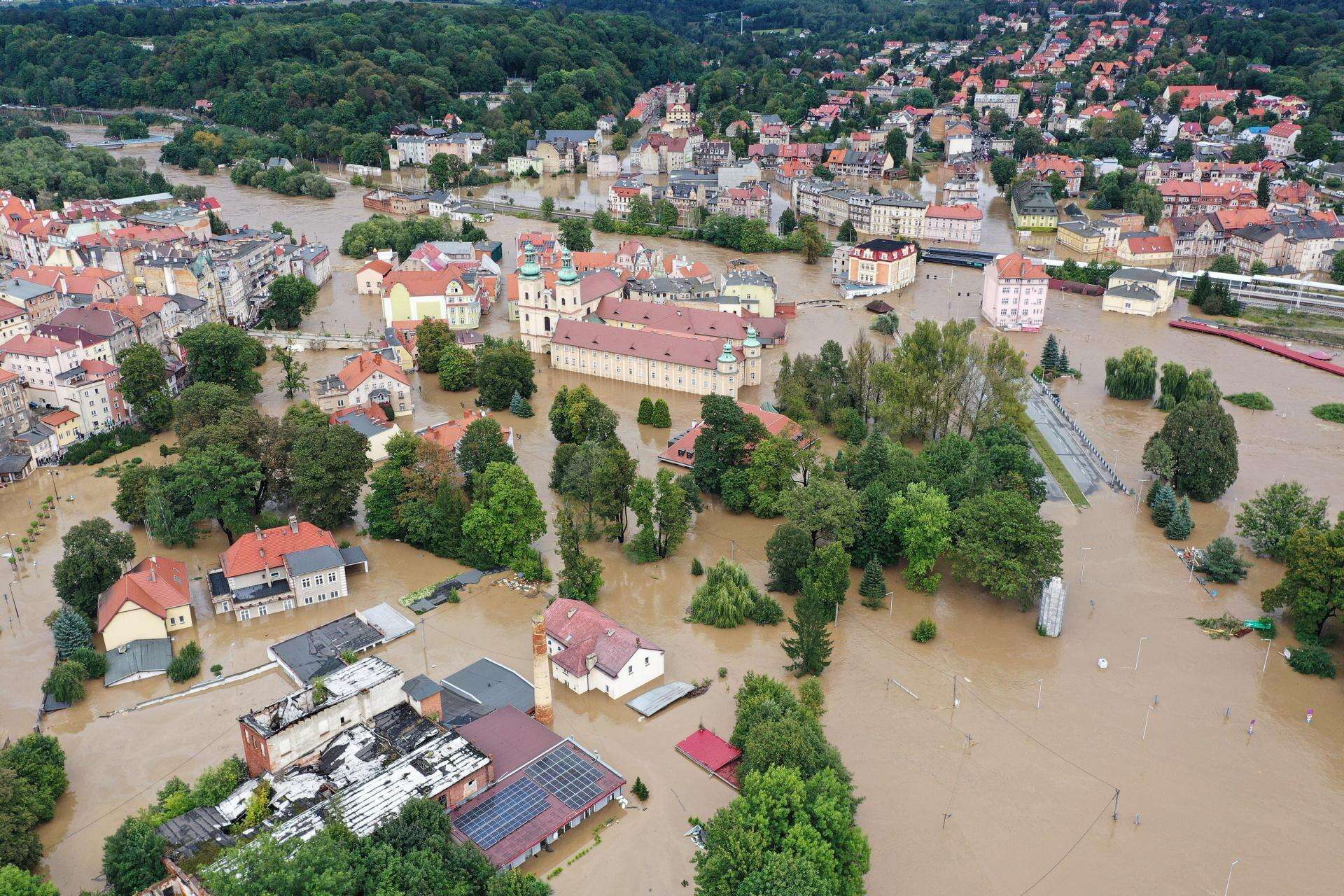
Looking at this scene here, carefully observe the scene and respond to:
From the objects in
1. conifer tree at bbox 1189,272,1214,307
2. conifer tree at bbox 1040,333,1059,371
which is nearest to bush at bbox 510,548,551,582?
conifer tree at bbox 1040,333,1059,371

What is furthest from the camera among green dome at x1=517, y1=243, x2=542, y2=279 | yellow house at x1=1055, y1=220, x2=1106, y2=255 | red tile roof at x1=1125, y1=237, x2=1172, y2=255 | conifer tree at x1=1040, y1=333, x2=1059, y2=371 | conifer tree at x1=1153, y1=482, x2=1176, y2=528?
yellow house at x1=1055, y1=220, x2=1106, y2=255

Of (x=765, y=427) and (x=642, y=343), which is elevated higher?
(x=642, y=343)

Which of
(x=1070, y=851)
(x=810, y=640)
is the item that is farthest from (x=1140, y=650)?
(x=810, y=640)

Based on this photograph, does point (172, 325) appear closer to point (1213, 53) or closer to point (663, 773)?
point (663, 773)

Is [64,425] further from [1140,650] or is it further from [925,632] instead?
[1140,650]

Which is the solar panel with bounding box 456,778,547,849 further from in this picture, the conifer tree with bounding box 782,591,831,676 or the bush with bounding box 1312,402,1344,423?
the bush with bounding box 1312,402,1344,423

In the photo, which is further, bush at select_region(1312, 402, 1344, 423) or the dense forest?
the dense forest

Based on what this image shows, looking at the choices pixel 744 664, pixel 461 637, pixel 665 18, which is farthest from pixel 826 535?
pixel 665 18
